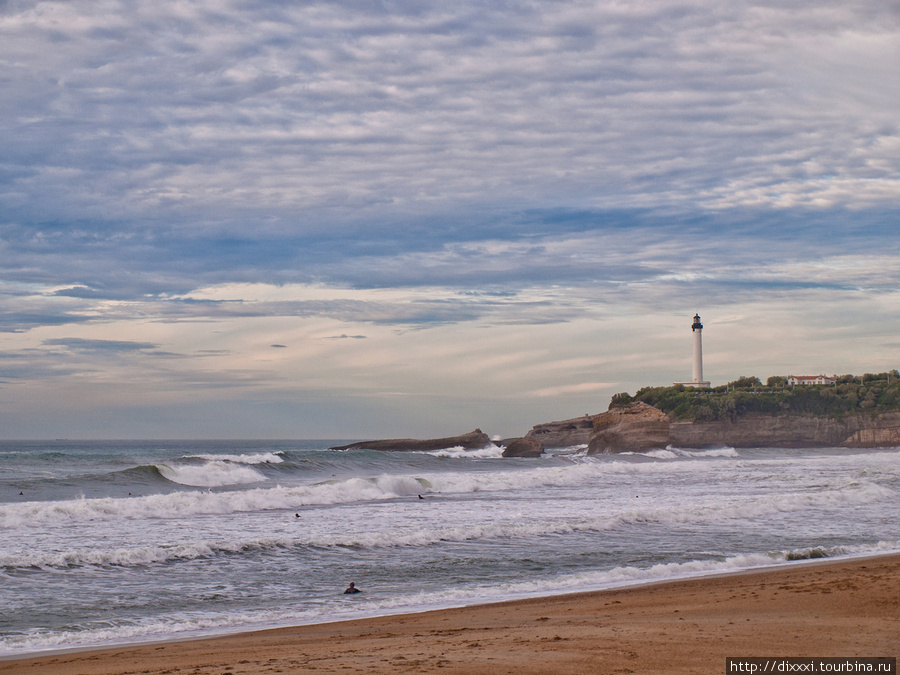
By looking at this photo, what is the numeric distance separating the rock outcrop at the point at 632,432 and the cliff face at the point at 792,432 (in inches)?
608

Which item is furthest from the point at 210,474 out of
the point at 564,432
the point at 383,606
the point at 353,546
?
the point at 564,432

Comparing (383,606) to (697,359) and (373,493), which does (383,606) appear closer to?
(373,493)

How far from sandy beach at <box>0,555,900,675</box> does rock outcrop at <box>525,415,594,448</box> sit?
7551 cm

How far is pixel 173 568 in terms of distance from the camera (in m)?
12.4

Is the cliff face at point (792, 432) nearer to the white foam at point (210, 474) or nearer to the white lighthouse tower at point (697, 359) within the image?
the white lighthouse tower at point (697, 359)

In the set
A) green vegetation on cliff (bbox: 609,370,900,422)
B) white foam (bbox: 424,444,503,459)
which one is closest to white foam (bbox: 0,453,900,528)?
white foam (bbox: 424,444,503,459)

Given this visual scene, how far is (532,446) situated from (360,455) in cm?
2109

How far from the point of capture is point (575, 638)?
7.17 metres

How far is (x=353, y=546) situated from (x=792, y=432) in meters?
80.2

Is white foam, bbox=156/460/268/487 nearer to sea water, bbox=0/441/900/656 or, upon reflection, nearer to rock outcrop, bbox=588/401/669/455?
sea water, bbox=0/441/900/656

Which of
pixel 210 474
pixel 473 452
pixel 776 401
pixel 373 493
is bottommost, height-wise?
pixel 473 452

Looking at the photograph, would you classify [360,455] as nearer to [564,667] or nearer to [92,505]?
[92,505]

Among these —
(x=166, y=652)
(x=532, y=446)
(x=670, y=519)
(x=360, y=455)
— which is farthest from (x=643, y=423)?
(x=166, y=652)

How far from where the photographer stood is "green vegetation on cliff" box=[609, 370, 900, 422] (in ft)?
274
